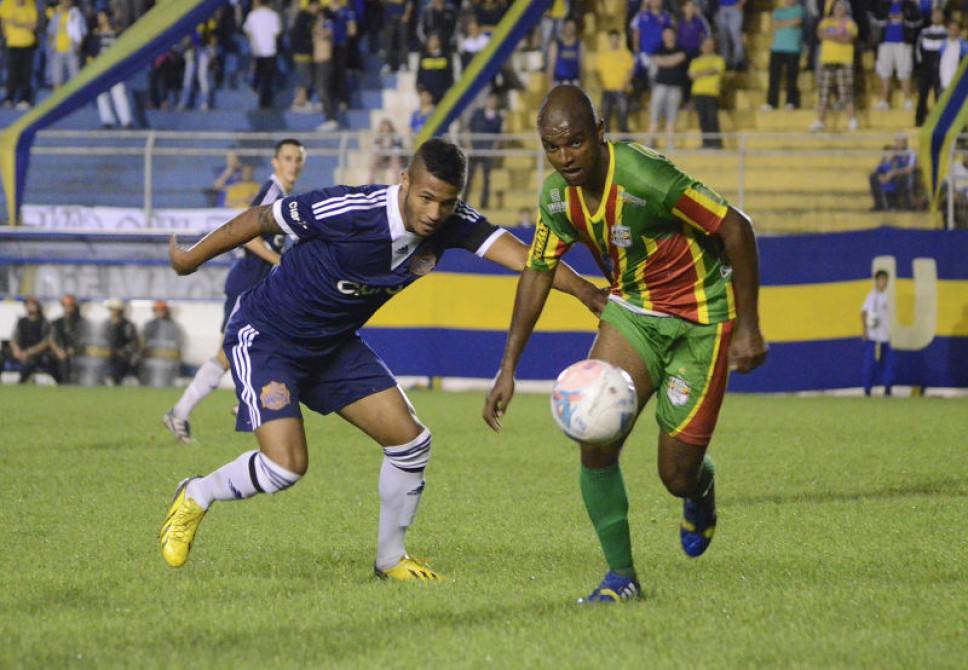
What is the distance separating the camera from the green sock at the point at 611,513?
5.88m

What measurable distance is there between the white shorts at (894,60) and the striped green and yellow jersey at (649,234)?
16.1 meters

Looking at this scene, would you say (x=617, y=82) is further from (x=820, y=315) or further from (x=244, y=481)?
(x=244, y=481)

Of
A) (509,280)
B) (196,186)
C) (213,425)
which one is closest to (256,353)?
(213,425)

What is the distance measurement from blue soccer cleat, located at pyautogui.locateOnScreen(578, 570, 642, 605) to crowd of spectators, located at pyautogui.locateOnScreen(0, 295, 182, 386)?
13.9 meters

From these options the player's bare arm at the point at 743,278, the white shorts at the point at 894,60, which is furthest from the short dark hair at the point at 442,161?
the white shorts at the point at 894,60

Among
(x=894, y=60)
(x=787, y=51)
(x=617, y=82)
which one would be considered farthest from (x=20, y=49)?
(x=894, y=60)

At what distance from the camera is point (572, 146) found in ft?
18.3

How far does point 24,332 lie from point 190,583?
1384 centimetres

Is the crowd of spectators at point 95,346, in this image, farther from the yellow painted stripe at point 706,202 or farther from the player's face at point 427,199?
the yellow painted stripe at point 706,202

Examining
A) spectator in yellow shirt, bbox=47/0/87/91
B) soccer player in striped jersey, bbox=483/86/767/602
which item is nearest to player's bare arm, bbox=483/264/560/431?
soccer player in striped jersey, bbox=483/86/767/602

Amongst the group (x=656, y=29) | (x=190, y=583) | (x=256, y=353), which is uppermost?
(x=656, y=29)

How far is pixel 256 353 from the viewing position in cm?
655

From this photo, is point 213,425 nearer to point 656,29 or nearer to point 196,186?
point 196,186

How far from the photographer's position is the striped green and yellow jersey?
5707 mm
